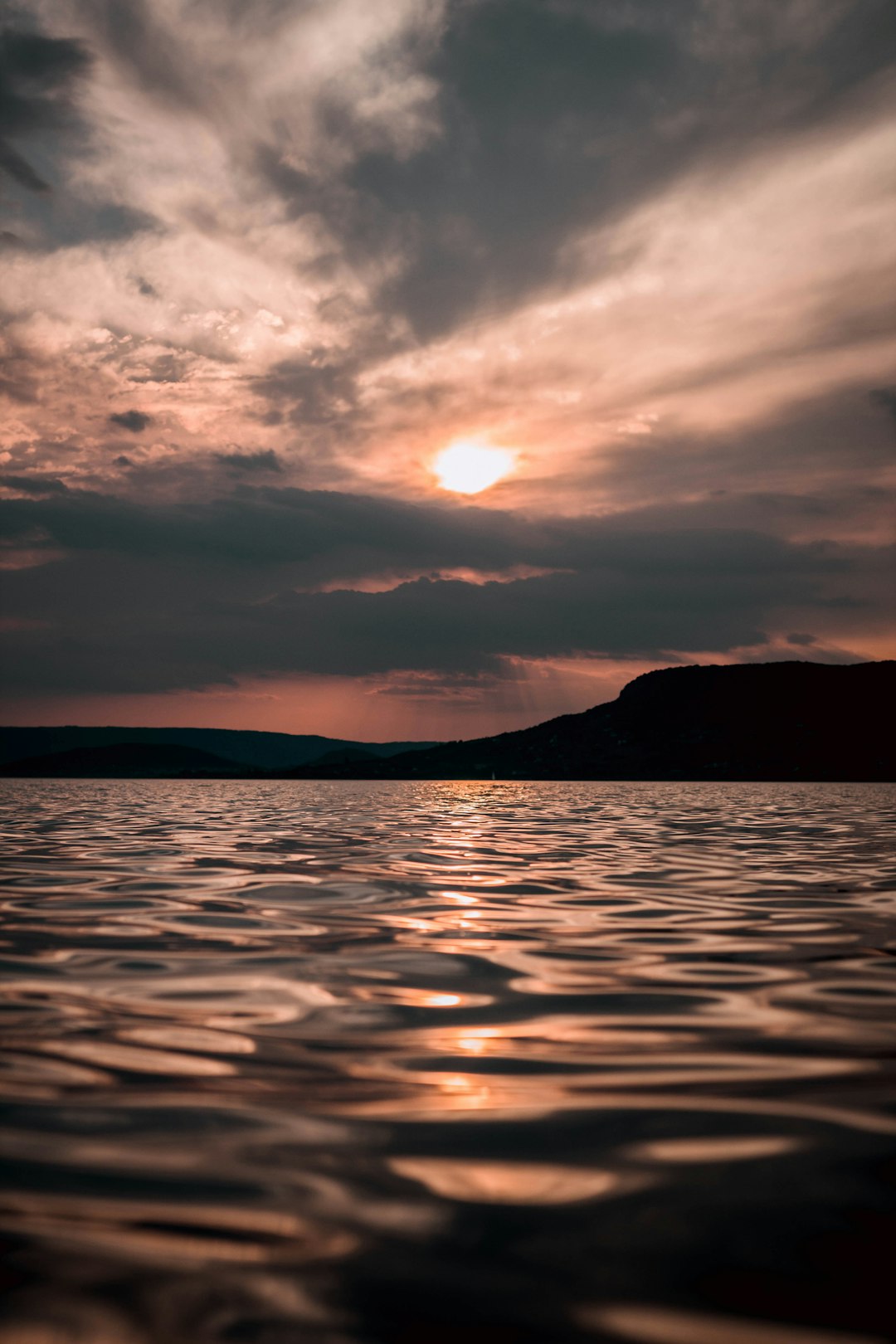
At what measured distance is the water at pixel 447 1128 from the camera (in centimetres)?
306

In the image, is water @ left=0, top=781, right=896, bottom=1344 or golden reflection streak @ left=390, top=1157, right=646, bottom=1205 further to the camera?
golden reflection streak @ left=390, top=1157, right=646, bottom=1205

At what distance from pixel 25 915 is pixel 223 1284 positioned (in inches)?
370

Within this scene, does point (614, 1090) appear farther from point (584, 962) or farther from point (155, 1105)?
point (584, 962)

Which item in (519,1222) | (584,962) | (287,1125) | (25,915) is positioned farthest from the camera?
(25,915)

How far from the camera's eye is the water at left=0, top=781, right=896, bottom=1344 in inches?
120

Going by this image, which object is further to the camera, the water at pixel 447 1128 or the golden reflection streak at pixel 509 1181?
the golden reflection streak at pixel 509 1181

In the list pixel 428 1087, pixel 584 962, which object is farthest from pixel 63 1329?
pixel 584 962

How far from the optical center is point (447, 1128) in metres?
4.54

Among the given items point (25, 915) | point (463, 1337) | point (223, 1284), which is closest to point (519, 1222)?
point (463, 1337)

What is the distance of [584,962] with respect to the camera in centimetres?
866

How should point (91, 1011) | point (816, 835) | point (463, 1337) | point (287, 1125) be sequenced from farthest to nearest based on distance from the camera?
point (816, 835) < point (91, 1011) < point (287, 1125) < point (463, 1337)

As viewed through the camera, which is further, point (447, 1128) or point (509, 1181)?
point (447, 1128)

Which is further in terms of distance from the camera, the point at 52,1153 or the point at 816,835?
the point at 816,835

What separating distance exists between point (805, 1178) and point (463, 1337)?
1.85 meters
